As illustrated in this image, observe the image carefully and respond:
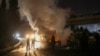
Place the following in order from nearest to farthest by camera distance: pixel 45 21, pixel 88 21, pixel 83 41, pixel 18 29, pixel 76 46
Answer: pixel 83 41 → pixel 76 46 → pixel 45 21 → pixel 88 21 → pixel 18 29

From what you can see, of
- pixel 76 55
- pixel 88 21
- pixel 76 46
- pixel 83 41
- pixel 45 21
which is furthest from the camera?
pixel 88 21

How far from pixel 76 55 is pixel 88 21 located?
2518 cm

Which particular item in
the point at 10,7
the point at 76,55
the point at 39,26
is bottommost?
the point at 76,55

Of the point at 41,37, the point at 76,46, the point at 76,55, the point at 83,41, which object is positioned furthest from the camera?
the point at 41,37

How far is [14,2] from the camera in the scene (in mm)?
66688

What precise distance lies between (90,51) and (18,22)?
47.9m

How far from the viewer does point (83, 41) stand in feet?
81.0

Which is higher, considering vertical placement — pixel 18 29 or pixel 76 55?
pixel 18 29

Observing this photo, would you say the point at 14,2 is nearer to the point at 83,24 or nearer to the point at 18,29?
the point at 18,29

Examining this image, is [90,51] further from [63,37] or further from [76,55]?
[63,37]

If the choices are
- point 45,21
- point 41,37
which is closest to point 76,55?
point 41,37

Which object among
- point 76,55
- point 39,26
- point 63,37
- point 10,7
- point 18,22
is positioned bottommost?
point 76,55

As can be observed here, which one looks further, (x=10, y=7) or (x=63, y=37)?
(x=10, y=7)

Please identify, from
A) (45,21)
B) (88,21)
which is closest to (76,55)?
(45,21)
